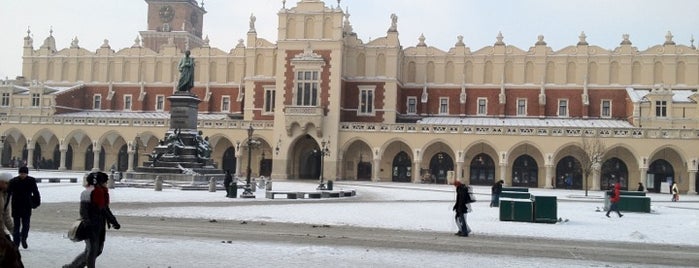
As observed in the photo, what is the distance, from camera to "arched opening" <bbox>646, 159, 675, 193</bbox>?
56.2 m

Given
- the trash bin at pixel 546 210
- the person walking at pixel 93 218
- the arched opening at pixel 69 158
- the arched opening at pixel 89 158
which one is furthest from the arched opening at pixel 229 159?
the person walking at pixel 93 218

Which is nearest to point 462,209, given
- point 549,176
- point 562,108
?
point 549,176

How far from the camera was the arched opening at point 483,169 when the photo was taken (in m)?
60.4

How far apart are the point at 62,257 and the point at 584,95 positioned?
56675 millimetres

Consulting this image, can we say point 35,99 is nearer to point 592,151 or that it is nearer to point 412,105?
point 412,105

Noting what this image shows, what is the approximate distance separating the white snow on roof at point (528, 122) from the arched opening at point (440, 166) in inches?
115

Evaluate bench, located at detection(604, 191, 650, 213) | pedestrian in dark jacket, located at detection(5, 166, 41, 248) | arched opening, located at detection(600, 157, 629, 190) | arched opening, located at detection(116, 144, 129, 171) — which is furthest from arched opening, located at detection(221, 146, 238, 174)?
pedestrian in dark jacket, located at detection(5, 166, 41, 248)

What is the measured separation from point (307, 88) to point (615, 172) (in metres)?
26.3

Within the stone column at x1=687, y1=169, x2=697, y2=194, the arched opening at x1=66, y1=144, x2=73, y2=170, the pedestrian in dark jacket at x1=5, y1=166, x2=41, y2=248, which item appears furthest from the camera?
the arched opening at x1=66, y1=144, x2=73, y2=170

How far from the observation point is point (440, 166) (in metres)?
61.2

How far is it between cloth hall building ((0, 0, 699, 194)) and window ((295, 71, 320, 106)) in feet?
0.30

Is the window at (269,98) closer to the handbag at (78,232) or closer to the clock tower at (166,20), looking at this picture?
the clock tower at (166,20)

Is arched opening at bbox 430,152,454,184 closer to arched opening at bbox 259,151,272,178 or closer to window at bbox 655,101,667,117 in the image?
arched opening at bbox 259,151,272,178

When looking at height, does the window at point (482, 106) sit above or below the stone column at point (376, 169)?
above
